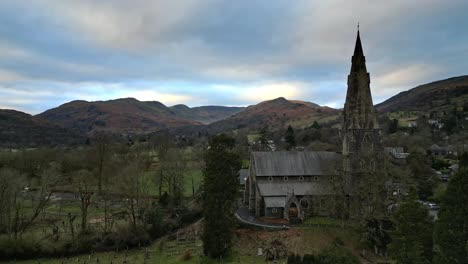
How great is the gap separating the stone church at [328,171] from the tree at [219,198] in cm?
972

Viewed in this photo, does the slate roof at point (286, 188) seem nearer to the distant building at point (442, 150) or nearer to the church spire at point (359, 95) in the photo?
the church spire at point (359, 95)

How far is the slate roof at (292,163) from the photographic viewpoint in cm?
4750

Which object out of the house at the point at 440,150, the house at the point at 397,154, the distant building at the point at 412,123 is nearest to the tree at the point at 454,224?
the house at the point at 397,154

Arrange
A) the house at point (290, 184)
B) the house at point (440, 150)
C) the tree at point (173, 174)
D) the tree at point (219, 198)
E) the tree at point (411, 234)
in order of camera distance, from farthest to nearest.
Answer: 1. the house at point (440, 150)
2. the tree at point (173, 174)
3. the house at point (290, 184)
4. the tree at point (219, 198)
5. the tree at point (411, 234)

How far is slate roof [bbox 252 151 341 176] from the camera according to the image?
4750cm

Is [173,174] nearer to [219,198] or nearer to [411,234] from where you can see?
[219,198]

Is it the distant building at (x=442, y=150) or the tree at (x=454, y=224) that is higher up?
the distant building at (x=442, y=150)

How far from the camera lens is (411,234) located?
87.4ft

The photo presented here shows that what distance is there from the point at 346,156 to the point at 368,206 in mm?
7390

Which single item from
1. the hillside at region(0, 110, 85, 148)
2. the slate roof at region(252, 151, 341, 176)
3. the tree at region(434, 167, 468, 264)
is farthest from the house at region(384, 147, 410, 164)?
the hillside at region(0, 110, 85, 148)

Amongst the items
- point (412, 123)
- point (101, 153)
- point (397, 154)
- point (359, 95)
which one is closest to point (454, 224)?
point (359, 95)

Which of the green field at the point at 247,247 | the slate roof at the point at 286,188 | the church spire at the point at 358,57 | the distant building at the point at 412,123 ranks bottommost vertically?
the green field at the point at 247,247

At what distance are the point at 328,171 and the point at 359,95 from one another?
34.2 ft

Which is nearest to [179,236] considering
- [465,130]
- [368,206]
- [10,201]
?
[10,201]
